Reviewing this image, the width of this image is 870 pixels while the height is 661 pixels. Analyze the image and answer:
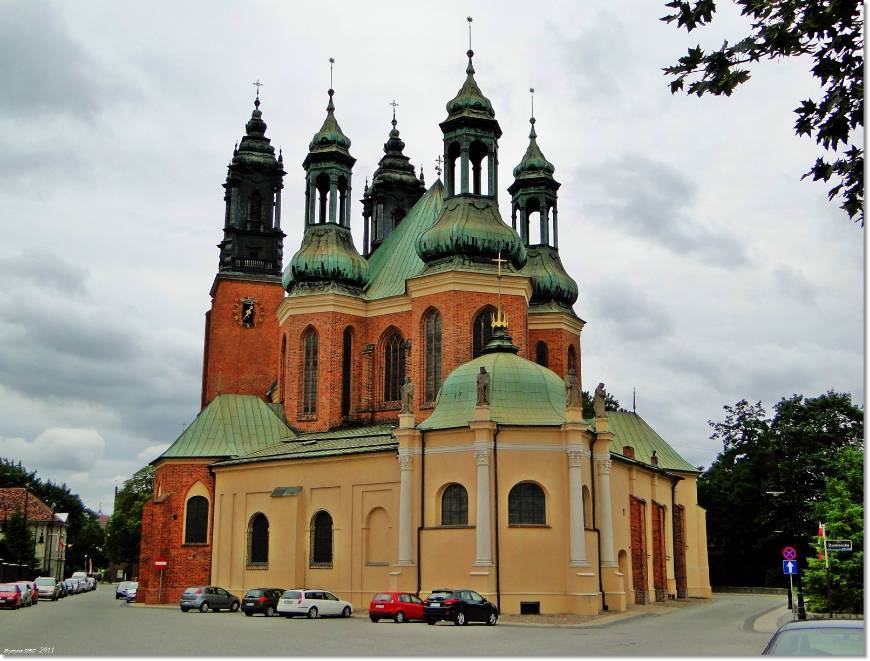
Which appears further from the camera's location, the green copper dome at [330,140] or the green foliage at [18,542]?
the green foliage at [18,542]

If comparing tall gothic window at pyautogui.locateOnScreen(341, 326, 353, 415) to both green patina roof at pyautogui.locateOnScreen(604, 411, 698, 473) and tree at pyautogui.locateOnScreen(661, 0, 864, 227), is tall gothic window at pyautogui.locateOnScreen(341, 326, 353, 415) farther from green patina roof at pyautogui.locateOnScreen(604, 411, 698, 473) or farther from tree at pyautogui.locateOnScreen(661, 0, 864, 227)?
tree at pyautogui.locateOnScreen(661, 0, 864, 227)

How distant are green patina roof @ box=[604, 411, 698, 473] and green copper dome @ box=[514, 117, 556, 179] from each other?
14.0 m

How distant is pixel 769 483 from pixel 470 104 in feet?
114

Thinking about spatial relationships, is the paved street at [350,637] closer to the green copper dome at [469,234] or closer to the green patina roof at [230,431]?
the green patina roof at [230,431]

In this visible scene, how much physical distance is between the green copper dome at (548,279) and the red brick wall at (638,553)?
12515 mm

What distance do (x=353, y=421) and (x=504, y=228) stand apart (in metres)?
11.7

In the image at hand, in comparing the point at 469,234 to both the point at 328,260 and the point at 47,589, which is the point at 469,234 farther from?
the point at 47,589

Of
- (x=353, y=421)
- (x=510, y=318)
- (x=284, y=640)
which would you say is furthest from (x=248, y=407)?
(x=284, y=640)

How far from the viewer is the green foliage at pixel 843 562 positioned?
29984 mm

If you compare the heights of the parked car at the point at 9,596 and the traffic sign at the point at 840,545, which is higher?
the traffic sign at the point at 840,545

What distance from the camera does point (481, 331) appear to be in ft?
147

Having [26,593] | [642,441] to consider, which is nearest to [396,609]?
[26,593]

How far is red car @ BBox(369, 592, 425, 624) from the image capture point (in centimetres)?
3216

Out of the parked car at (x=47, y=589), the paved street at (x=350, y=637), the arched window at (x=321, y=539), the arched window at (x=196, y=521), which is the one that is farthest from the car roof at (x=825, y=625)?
the parked car at (x=47, y=589)
